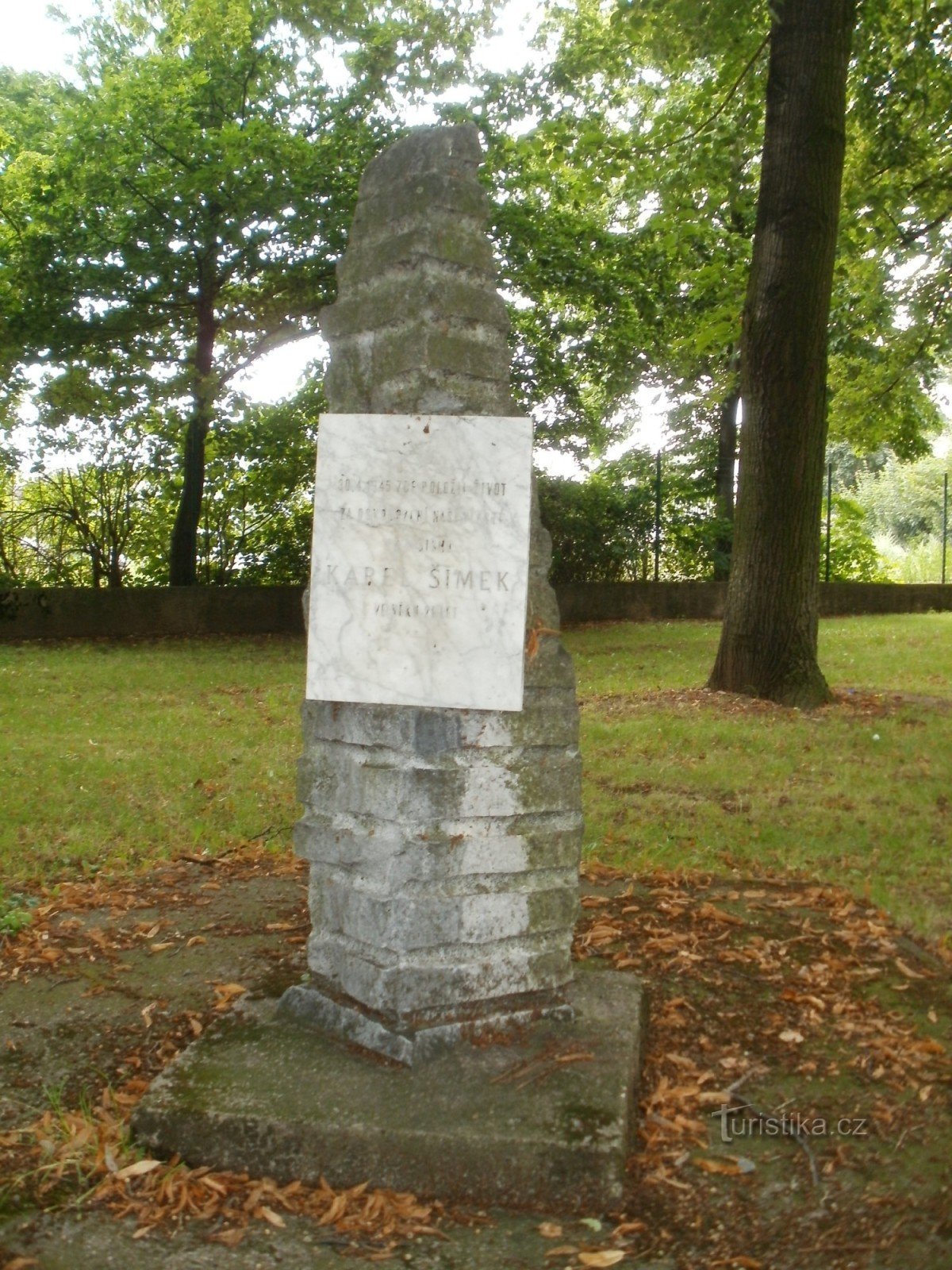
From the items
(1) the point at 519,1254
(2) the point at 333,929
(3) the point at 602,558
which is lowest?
(1) the point at 519,1254

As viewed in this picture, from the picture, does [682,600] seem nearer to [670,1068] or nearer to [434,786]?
[670,1068]

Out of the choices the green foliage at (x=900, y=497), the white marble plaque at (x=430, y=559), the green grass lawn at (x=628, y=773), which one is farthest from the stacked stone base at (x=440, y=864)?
the green foliage at (x=900, y=497)

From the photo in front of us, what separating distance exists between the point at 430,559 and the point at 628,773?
4762 millimetres

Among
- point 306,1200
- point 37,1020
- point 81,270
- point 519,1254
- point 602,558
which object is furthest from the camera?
point 602,558

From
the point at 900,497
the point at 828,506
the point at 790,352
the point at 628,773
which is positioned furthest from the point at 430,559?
the point at 900,497

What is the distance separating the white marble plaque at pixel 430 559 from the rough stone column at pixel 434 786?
93 mm

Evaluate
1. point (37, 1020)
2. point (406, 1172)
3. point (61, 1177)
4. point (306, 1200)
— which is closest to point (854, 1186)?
point (406, 1172)

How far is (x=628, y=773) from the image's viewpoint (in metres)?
8.09

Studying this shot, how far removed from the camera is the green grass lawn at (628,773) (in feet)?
20.9

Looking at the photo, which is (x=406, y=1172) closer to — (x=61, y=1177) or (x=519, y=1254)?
(x=519, y=1254)

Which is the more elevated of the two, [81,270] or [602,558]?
[81,270]

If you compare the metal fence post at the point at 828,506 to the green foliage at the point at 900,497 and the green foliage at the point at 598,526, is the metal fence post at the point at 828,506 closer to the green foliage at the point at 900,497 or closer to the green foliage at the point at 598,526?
the green foliage at the point at 598,526

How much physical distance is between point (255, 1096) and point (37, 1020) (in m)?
1.16

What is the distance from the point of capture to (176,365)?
16.7 meters
